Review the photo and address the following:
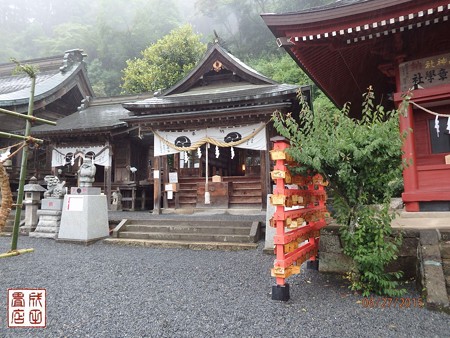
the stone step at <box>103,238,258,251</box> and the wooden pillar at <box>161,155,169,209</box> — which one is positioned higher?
the wooden pillar at <box>161,155,169,209</box>

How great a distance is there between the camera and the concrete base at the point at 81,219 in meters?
7.83

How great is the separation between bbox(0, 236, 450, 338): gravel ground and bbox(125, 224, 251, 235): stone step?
1693 millimetres

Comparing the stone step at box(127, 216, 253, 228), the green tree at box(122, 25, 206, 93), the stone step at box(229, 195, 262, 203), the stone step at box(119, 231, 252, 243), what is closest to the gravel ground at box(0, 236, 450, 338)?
the stone step at box(119, 231, 252, 243)

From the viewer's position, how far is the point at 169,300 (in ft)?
12.3

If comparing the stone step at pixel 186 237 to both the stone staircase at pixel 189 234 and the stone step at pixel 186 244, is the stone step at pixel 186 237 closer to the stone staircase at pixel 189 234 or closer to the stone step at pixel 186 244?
the stone staircase at pixel 189 234

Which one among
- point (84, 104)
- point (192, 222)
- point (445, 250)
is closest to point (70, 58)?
point (84, 104)

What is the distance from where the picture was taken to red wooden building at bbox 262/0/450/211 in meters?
4.96

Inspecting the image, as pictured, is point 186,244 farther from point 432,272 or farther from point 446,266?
point 446,266

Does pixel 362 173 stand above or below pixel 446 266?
above

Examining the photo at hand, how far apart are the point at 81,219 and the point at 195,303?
5626 millimetres

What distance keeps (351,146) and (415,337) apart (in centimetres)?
204

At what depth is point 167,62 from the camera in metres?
22.7

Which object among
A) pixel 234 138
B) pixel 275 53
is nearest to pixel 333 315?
pixel 234 138

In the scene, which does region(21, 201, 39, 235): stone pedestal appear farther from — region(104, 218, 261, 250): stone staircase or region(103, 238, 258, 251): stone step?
region(103, 238, 258, 251): stone step
